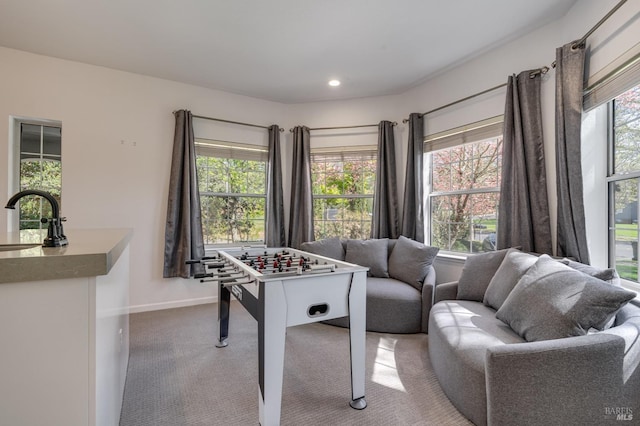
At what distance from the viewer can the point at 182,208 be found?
3633 millimetres

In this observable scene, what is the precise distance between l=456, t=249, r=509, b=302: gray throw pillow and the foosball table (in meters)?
1.23

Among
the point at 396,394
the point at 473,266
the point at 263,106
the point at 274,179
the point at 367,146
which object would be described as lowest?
the point at 396,394

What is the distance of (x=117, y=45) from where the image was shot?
2.93 meters

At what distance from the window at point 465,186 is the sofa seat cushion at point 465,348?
1268mm

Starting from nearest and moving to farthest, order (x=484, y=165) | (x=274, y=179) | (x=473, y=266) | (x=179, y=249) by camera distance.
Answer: (x=473, y=266) < (x=484, y=165) < (x=179, y=249) < (x=274, y=179)

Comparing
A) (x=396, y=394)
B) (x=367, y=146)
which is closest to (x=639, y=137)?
(x=396, y=394)

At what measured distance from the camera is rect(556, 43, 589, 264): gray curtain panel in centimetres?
222

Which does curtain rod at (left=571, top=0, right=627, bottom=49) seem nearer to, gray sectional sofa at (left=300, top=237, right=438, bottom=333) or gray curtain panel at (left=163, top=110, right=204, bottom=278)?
gray sectional sofa at (left=300, top=237, right=438, bottom=333)

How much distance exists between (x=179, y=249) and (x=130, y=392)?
1905 millimetres

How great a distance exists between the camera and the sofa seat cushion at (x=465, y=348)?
1.58 metres

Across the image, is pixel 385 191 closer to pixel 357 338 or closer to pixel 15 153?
pixel 357 338

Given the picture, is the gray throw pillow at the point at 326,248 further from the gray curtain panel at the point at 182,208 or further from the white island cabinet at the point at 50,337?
the white island cabinet at the point at 50,337

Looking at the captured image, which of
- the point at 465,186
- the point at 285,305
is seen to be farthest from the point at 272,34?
the point at 465,186

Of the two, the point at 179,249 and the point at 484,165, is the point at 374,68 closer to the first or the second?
the point at 484,165
